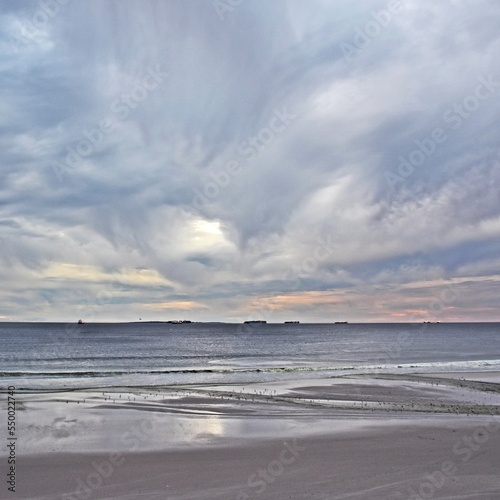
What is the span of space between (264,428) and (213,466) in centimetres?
623

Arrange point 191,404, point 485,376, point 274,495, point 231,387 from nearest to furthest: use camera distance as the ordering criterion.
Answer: point 274,495 < point 191,404 < point 231,387 < point 485,376

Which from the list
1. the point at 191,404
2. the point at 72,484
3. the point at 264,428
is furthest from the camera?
the point at 191,404

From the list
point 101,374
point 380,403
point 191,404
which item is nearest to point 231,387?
point 191,404

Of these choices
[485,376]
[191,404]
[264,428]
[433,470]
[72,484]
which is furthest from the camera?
[485,376]

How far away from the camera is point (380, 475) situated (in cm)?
1430

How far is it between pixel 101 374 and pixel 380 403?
34.2 m

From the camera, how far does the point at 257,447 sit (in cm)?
1775

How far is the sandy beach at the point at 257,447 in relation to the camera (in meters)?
13.2

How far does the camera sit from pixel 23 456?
635 inches

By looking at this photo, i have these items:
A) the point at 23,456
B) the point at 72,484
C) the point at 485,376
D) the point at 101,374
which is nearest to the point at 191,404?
the point at 23,456

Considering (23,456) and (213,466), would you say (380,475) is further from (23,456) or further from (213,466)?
(23,456)

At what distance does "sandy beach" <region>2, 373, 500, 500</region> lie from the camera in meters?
13.2

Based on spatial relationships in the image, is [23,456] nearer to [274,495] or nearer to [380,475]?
[274,495]

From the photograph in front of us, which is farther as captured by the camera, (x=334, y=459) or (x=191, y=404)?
(x=191, y=404)
